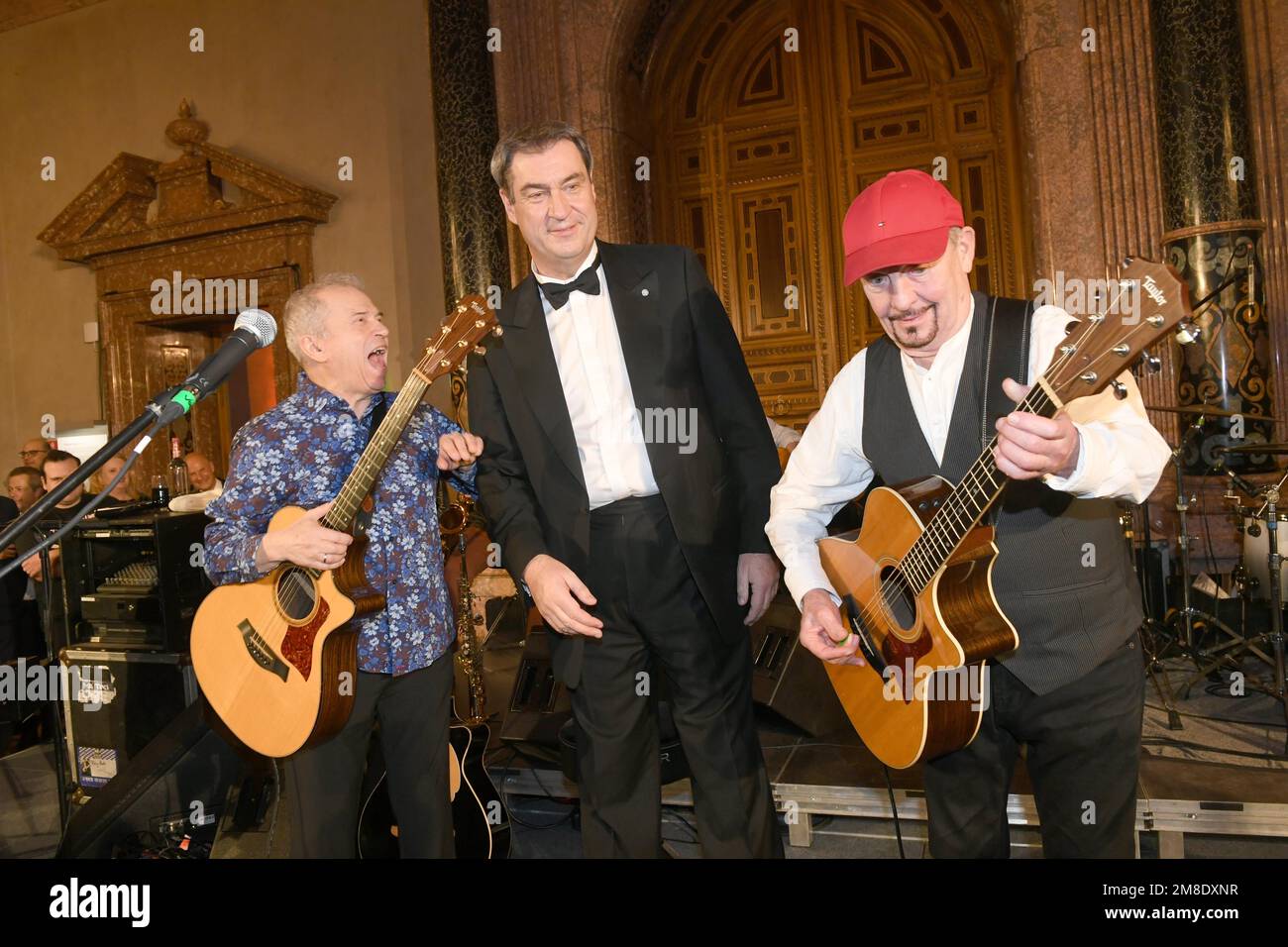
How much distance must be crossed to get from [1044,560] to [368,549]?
5.56 feet

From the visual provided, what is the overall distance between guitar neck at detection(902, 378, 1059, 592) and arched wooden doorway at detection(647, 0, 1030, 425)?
6.04m

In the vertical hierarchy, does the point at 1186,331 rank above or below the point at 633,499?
above

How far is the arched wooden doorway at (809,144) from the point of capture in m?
7.42

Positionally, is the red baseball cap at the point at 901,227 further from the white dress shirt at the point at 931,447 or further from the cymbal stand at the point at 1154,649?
the cymbal stand at the point at 1154,649

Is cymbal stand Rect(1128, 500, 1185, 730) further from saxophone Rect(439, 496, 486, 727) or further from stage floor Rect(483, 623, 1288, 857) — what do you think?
saxophone Rect(439, 496, 486, 727)

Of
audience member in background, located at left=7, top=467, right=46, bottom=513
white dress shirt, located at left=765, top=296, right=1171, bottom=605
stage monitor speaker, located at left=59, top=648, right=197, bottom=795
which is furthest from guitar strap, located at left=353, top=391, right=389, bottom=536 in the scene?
audience member in background, located at left=7, top=467, right=46, bottom=513

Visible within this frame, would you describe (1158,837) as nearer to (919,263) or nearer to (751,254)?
(919,263)

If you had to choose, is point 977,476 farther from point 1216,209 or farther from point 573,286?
point 1216,209

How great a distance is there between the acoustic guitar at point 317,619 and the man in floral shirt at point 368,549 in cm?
7

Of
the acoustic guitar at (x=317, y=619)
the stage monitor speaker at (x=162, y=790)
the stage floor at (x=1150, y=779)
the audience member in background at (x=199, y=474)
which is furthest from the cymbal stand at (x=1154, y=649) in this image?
the audience member in background at (x=199, y=474)

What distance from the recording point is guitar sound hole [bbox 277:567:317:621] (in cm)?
253

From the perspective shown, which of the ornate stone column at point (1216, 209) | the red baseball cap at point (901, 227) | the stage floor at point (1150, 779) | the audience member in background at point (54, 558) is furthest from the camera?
the ornate stone column at point (1216, 209)

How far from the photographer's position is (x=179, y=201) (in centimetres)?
952

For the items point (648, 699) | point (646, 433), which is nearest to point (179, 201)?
point (646, 433)
